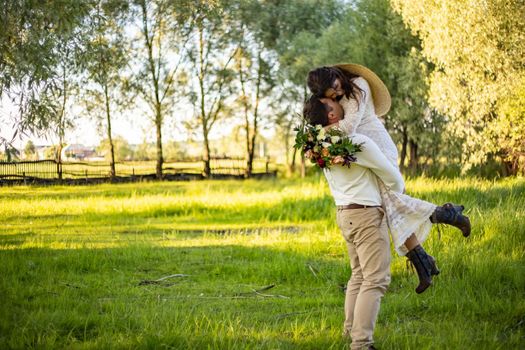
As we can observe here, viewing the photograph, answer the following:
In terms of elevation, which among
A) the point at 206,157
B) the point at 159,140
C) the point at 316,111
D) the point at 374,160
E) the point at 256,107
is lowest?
the point at 206,157

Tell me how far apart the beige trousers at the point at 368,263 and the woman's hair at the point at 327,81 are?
826 mm

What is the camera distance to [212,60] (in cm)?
3198

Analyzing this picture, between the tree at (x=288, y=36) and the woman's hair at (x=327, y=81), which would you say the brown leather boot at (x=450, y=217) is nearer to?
the woman's hair at (x=327, y=81)

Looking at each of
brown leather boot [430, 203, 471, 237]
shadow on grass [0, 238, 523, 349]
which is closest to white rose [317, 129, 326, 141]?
brown leather boot [430, 203, 471, 237]

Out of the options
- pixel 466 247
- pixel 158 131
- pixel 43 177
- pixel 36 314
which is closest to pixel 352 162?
pixel 36 314

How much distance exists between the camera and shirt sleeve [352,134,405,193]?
4309 millimetres

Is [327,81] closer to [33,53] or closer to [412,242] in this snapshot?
[412,242]

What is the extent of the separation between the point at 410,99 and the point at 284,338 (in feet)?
71.6

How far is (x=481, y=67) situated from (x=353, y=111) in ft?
49.5

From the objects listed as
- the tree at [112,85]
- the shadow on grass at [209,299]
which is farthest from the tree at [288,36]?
the shadow on grass at [209,299]

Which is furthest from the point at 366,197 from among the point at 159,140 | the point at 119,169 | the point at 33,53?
the point at 159,140

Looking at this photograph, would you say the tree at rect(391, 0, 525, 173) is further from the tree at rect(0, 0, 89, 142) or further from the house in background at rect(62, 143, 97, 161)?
the tree at rect(0, 0, 89, 142)

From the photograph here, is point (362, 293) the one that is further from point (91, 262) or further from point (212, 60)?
point (212, 60)

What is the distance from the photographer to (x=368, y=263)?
4.35 meters
